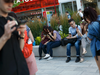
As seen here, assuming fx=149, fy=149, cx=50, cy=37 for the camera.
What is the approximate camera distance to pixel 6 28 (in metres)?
1.37

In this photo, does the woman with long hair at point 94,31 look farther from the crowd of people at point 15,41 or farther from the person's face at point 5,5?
the person's face at point 5,5

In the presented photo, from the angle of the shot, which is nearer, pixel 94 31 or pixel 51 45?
pixel 94 31

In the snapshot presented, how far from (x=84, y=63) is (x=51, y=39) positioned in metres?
1.91

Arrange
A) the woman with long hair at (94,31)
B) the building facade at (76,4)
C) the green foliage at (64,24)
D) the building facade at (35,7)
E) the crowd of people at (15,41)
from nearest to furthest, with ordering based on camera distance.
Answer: the crowd of people at (15,41), the woman with long hair at (94,31), the green foliage at (64,24), the building facade at (76,4), the building facade at (35,7)

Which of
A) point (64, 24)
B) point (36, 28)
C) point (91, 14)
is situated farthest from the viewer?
point (36, 28)

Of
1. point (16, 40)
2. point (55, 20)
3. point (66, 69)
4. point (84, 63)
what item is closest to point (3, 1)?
point (16, 40)

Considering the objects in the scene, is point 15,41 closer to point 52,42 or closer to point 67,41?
point 67,41

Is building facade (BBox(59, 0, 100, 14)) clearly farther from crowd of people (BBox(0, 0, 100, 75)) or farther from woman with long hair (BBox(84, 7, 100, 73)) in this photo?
crowd of people (BBox(0, 0, 100, 75))

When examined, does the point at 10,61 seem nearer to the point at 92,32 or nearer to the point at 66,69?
the point at 92,32

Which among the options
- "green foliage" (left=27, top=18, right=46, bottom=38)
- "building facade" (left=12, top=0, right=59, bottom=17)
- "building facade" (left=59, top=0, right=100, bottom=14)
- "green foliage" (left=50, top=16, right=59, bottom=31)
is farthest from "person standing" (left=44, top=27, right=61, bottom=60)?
"building facade" (left=12, top=0, right=59, bottom=17)

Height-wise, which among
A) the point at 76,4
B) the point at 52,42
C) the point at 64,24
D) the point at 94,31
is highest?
the point at 76,4

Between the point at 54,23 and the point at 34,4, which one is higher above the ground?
the point at 34,4

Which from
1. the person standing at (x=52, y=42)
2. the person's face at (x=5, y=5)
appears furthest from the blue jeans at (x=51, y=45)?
the person's face at (x=5, y=5)

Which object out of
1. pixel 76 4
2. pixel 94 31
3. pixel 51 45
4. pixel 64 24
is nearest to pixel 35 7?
pixel 76 4
